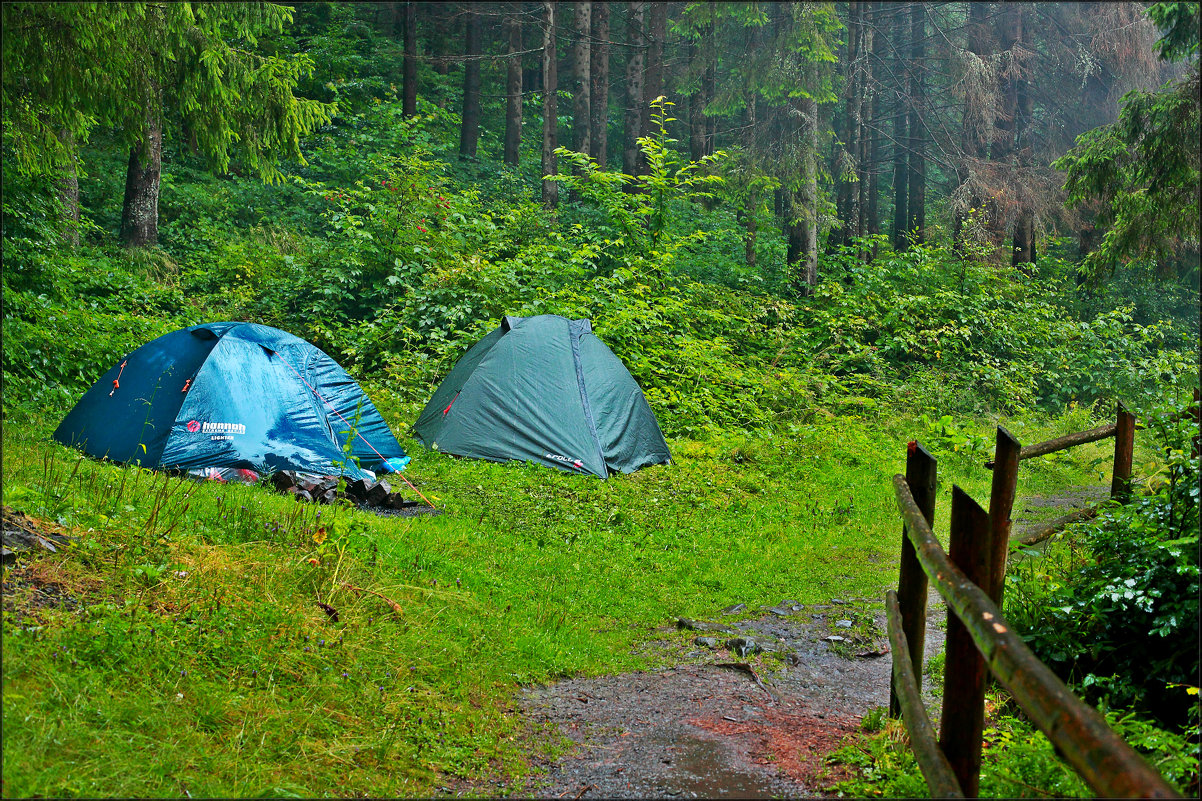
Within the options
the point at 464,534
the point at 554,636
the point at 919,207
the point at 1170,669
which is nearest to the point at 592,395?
the point at 464,534

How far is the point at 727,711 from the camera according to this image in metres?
4.52

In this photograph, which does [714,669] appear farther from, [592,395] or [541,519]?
[592,395]

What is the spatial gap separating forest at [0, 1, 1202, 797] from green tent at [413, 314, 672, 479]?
15.9 inches

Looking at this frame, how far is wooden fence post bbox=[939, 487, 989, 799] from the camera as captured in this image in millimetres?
2939

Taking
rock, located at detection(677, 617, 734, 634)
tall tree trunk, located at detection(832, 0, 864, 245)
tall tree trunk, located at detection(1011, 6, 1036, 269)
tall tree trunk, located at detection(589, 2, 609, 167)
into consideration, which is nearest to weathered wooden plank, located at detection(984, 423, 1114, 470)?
rock, located at detection(677, 617, 734, 634)

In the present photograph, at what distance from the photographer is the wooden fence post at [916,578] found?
3.87 metres

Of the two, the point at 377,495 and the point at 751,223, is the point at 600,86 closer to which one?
the point at 751,223

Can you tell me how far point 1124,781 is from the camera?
167cm

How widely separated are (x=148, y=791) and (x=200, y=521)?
2812 mm

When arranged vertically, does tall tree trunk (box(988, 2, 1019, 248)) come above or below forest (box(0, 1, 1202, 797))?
above

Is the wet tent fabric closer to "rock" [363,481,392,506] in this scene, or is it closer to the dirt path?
"rock" [363,481,392,506]

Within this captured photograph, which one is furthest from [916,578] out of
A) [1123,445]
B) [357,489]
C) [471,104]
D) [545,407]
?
[471,104]

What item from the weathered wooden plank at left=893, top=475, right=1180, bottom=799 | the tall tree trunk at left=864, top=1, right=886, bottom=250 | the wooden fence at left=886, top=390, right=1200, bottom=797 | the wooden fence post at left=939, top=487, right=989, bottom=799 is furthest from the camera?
the tall tree trunk at left=864, top=1, right=886, bottom=250

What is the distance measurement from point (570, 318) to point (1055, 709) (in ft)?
36.8
